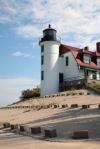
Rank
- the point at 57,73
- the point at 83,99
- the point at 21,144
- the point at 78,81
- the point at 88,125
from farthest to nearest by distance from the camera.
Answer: the point at 57,73 → the point at 78,81 → the point at 83,99 → the point at 88,125 → the point at 21,144

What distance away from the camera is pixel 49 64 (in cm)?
4788

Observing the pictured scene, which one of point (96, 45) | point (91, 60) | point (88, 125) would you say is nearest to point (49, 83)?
point (91, 60)

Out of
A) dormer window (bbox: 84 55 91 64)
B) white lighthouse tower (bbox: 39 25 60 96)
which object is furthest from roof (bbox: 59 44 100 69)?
white lighthouse tower (bbox: 39 25 60 96)

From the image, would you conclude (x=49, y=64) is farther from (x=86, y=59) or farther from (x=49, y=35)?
(x=86, y=59)

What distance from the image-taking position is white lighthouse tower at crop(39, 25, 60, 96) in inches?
1873

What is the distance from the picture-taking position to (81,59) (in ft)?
164

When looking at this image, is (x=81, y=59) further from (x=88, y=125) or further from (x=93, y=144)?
(x=93, y=144)

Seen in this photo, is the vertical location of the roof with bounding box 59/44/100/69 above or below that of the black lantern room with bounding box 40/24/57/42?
below

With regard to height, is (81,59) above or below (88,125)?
above

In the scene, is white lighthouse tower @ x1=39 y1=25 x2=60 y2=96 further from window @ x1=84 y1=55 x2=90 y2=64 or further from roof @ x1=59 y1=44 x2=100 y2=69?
window @ x1=84 y1=55 x2=90 y2=64

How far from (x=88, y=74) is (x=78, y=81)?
14.3 ft

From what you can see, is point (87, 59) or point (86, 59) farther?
point (87, 59)

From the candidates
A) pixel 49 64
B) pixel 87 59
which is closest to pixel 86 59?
pixel 87 59

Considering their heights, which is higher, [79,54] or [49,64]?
[79,54]
